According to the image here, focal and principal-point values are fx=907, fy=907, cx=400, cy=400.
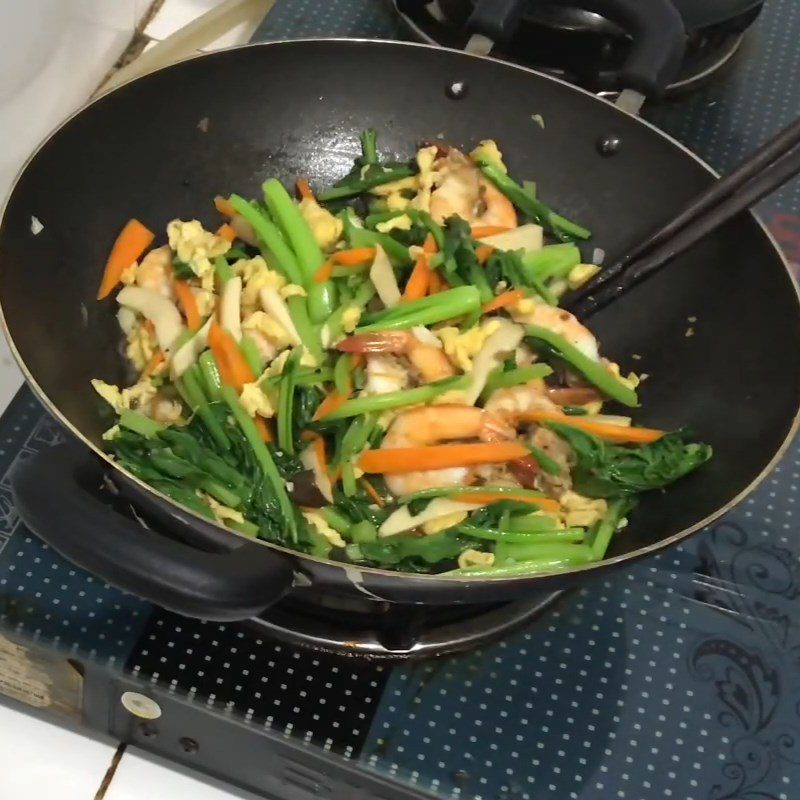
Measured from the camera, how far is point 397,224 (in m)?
1.03

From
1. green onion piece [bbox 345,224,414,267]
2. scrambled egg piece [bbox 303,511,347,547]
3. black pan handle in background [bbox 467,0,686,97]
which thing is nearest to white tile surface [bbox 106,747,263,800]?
scrambled egg piece [bbox 303,511,347,547]

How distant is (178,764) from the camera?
2.95 feet

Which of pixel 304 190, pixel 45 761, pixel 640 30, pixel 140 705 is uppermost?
pixel 640 30

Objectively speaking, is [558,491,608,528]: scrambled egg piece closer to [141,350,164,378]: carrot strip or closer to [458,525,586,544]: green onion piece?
[458,525,586,544]: green onion piece

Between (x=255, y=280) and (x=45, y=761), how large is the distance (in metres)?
0.53

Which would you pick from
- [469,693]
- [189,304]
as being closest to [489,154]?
[189,304]

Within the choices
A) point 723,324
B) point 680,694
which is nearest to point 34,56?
point 723,324

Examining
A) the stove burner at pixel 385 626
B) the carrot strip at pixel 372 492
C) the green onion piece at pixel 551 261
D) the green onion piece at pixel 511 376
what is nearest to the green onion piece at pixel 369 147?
the green onion piece at pixel 551 261

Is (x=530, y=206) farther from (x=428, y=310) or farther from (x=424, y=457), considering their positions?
(x=424, y=457)

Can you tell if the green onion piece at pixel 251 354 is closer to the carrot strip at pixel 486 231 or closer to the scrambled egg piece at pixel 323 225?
the scrambled egg piece at pixel 323 225

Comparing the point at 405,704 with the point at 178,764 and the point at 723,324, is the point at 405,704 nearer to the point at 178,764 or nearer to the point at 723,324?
the point at 178,764

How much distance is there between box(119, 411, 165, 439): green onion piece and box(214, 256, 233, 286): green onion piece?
0.20 m

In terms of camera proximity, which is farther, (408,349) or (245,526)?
(408,349)

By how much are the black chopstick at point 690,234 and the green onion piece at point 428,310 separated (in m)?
0.14
